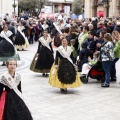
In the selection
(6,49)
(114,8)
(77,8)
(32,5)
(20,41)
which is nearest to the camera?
(6,49)

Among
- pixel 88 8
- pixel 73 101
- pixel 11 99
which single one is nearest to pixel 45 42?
pixel 73 101

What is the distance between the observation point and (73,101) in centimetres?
1058

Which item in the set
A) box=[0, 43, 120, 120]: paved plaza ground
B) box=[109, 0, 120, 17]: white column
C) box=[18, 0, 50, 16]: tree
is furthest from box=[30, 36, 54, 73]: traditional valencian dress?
box=[18, 0, 50, 16]: tree

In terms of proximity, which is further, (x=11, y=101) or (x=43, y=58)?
(x=43, y=58)

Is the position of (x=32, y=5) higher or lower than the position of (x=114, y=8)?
higher

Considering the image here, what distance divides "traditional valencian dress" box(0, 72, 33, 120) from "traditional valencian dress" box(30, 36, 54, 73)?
7319 millimetres

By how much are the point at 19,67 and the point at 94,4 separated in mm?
43384

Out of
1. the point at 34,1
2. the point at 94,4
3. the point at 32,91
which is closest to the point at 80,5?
the point at 34,1

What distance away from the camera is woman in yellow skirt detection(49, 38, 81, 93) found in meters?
11.3

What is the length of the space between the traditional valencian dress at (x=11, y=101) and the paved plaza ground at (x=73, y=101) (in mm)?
2031

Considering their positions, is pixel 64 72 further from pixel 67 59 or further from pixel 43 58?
pixel 43 58

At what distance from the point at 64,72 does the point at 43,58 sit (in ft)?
10.6

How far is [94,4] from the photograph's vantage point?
58812mm

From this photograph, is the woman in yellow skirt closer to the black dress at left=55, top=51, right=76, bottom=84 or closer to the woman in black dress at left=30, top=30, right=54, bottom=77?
the black dress at left=55, top=51, right=76, bottom=84
